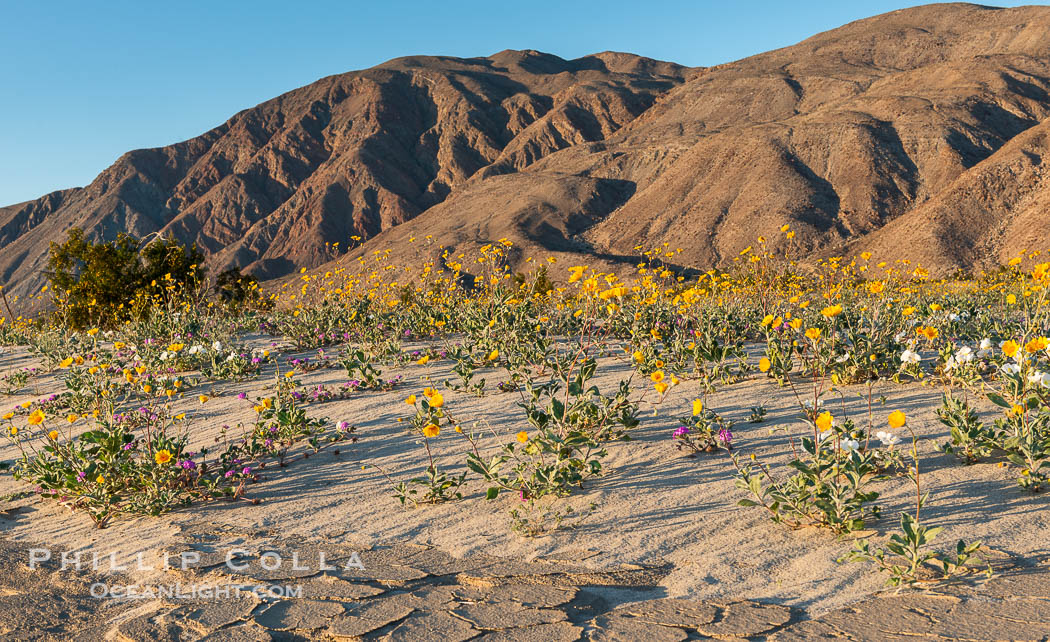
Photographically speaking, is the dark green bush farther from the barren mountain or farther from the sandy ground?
the barren mountain

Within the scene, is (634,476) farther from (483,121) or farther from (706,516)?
(483,121)

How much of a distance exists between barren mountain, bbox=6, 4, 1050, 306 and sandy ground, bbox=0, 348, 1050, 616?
146ft

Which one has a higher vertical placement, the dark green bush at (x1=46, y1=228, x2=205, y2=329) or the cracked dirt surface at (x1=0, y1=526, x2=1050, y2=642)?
the dark green bush at (x1=46, y1=228, x2=205, y2=329)

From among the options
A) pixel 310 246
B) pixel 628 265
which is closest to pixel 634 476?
pixel 628 265

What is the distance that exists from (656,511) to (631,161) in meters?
74.0

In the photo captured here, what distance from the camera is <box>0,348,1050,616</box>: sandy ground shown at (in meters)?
2.98

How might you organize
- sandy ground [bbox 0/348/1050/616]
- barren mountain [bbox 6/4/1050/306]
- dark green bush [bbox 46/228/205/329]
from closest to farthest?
sandy ground [bbox 0/348/1050/616] < dark green bush [bbox 46/228/205/329] < barren mountain [bbox 6/4/1050/306]

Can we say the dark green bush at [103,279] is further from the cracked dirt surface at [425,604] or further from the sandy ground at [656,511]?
the cracked dirt surface at [425,604]

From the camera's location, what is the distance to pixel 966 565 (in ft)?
9.14

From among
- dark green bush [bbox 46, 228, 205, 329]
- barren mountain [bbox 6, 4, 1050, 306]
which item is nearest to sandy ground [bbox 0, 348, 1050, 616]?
dark green bush [bbox 46, 228, 205, 329]

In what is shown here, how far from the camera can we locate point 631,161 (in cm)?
7488

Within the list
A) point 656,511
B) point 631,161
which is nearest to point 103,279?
point 656,511

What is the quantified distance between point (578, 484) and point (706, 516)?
2.48ft

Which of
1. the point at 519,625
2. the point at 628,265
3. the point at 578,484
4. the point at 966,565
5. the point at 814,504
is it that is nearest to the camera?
the point at 519,625
